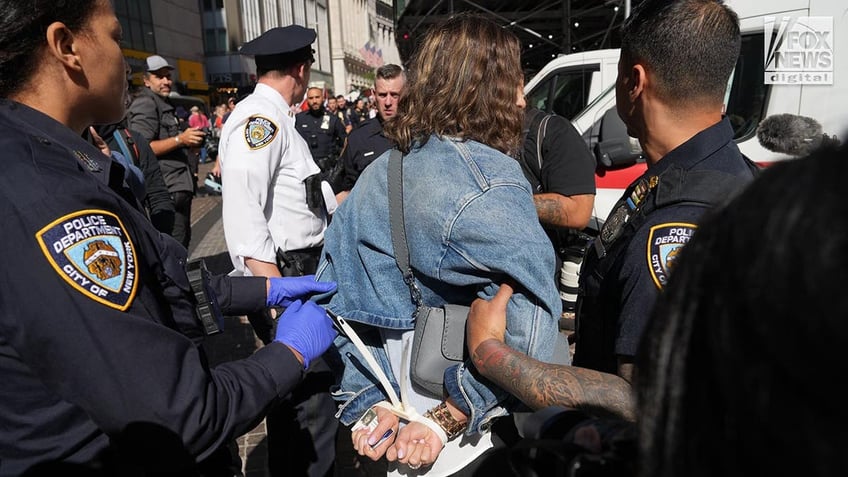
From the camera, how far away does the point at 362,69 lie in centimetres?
5647

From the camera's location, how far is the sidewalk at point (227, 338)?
299 cm

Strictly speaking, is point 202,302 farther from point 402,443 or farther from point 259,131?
point 259,131

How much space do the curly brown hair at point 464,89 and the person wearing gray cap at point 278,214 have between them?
98 centimetres

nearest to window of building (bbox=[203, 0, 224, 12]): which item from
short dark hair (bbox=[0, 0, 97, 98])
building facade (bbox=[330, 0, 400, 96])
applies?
building facade (bbox=[330, 0, 400, 96])

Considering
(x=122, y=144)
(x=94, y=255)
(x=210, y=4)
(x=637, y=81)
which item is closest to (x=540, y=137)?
(x=637, y=81)

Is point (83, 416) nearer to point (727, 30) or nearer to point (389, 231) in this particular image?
point (389, 231)

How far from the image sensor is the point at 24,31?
106cm

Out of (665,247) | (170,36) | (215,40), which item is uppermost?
(215,40)

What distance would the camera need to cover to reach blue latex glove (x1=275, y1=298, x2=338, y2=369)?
146 cm

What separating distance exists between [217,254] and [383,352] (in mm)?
5509

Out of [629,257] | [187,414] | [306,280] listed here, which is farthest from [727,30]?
[187,414]

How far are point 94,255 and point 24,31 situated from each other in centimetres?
49

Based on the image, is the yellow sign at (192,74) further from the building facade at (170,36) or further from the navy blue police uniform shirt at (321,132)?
the navy blue police uniform shirt at (321,132)

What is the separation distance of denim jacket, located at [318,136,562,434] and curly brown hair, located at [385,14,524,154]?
0.07 metres
